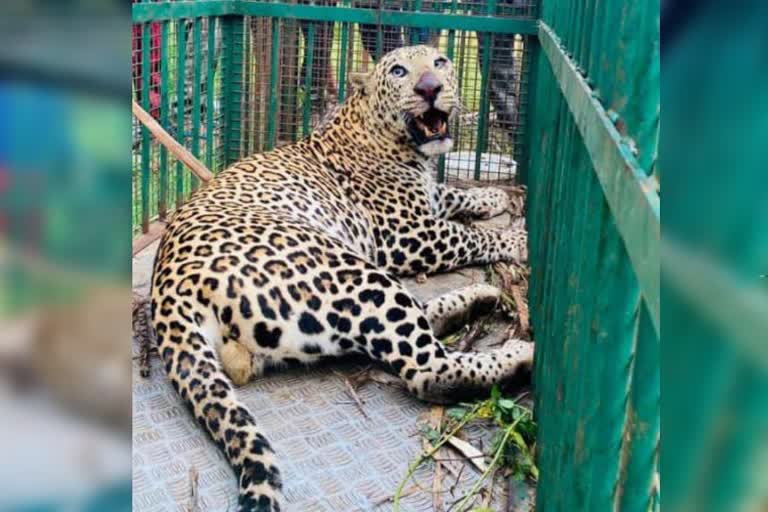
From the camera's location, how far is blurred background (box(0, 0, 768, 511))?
0.48 m

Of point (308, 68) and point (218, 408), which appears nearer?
point (218, 408)

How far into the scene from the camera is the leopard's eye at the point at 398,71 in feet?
16.9

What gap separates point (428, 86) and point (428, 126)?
0.29 m

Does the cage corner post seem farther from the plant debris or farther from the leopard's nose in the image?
the plant debris

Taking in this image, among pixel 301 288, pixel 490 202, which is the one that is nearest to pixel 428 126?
pixel 490 202

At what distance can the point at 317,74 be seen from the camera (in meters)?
6.62

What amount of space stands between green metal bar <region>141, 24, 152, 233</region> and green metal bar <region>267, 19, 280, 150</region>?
1273 millimetres

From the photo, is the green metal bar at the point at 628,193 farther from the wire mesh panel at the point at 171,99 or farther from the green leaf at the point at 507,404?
the wire mesh panel at the point at 171,99
